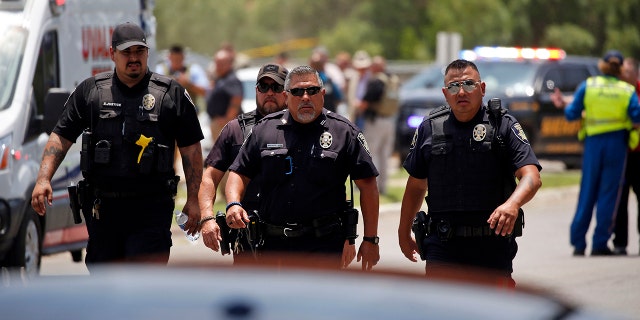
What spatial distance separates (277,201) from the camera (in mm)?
6402

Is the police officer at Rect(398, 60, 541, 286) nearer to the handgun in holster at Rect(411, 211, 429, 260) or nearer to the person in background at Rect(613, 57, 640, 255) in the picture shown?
the handgun in holster at Rect(411, 211, 429, 260)

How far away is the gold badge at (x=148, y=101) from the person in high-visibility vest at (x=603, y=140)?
5.66 meters

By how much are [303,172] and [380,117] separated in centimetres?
1085

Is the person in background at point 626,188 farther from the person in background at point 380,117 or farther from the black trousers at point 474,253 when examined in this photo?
the black trousers at point 474,253

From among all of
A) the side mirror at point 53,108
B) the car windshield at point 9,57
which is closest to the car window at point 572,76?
the car windshield at point 9,57

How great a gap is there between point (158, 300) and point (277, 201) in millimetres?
4013

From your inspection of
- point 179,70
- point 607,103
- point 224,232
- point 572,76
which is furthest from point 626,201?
point 572,76

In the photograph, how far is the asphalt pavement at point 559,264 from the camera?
9453 mm

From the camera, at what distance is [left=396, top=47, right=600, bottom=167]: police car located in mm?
20641

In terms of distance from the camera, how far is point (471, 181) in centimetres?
642

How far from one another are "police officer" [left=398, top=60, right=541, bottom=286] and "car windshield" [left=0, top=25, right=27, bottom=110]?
374 cm

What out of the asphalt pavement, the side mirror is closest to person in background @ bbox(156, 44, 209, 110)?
Result: the asphalt pavement

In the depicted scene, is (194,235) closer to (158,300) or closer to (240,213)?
(240,213)

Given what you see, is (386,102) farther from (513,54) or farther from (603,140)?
(603,140)
